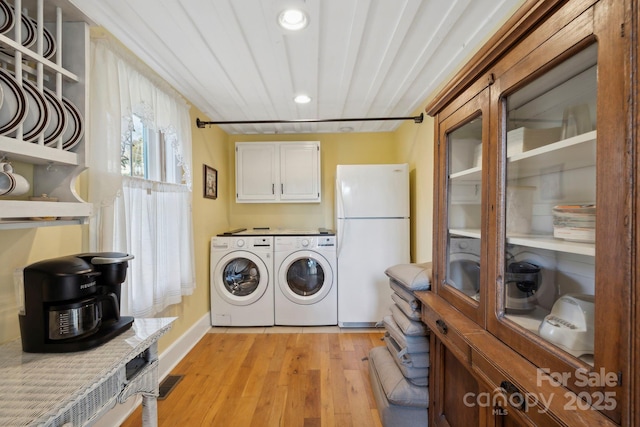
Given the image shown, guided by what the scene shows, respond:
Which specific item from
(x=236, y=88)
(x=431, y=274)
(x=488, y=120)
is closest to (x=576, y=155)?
(x=488, y=120)

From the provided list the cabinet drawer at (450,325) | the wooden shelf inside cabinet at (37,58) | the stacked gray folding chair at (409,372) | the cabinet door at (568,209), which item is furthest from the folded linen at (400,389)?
the wooden shelf inside cabinet at (37,58)

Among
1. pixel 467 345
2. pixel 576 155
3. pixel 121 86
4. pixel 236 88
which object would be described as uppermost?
pixel 236 88

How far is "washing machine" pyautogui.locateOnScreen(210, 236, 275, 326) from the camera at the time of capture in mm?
2826

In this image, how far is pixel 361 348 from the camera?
2475 millimetres

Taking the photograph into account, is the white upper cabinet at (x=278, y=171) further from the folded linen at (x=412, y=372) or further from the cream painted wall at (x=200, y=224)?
the folded linen at (x=412, y=372)

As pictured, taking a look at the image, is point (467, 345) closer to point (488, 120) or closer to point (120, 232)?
point (488, 120)

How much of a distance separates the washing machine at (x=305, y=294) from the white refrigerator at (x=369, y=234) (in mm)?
88

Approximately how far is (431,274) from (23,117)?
1.87 meters

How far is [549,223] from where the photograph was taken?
0.87m

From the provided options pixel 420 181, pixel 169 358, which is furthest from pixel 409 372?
pixel 169 358

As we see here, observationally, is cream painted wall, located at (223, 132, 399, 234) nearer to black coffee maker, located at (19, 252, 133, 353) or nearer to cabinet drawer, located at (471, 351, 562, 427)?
black coffee maker, located at (19, 252, 133, 353)

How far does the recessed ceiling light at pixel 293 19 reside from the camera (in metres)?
1.34

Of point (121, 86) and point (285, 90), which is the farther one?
point (285, 90)

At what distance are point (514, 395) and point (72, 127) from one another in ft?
5.88
